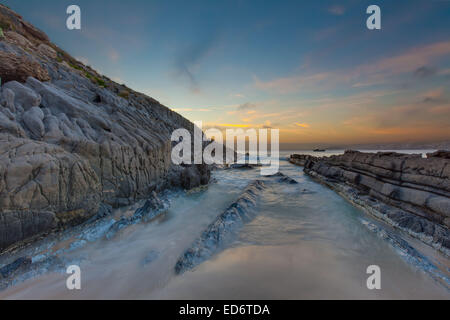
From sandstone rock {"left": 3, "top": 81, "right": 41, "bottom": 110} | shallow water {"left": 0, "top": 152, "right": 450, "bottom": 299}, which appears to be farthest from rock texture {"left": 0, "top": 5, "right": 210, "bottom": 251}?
shallow water {"left": 0, "top": 152, "right": 450, "bottom": 299}

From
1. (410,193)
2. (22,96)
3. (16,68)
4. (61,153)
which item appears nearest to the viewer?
(61,153)

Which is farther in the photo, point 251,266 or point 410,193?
point 410,193

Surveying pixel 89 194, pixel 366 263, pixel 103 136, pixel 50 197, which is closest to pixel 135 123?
pixel 103 136

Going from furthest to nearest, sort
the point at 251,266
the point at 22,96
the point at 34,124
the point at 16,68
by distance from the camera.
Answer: the point at 16,68
the point at 22,96
the point at 34,124
the point at 251,266

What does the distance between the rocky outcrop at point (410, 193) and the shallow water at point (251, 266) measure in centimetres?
71

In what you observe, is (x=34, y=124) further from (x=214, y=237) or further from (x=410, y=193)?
(x=410, y=193)

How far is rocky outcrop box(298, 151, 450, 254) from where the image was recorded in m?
5.86

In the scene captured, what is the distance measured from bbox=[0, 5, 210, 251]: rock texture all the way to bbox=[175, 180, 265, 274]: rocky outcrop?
459 centimetres

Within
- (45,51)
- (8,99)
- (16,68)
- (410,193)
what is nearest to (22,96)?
(8,99)

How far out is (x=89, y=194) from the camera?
626 centimetres

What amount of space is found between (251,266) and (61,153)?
299 inches

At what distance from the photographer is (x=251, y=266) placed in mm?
4238

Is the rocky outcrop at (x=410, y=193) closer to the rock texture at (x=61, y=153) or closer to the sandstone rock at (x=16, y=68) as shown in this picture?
the rock texture at (x=61, y=153)
